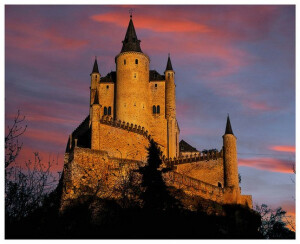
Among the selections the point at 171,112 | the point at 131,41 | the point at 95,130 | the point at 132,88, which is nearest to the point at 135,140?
the point at 95,130

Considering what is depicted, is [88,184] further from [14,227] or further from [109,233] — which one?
[14,227]

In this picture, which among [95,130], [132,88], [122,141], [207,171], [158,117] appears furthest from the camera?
[158,117]

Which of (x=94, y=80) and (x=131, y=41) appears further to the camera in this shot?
(x=131, y=41)

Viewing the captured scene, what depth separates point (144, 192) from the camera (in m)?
38.3

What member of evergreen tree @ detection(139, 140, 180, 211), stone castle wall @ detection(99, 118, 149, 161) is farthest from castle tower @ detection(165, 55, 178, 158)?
evergreen tree @ detection(139, 140, 180, 211)

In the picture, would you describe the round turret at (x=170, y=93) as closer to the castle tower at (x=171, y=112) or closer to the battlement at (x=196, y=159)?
the castle tower at (x=171, y=112)

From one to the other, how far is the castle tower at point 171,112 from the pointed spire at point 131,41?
5.16 meters

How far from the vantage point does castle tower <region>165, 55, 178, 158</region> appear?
52594 mm

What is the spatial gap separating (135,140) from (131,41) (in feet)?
58.5

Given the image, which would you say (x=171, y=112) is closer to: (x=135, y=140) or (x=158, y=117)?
(x=158, y=117)

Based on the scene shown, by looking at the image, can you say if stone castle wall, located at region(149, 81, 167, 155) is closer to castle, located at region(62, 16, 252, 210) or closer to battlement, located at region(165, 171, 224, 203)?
castle, located at region(62, 16, 252, 210)

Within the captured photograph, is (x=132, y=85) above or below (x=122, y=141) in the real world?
above

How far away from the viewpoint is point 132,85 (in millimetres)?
52750

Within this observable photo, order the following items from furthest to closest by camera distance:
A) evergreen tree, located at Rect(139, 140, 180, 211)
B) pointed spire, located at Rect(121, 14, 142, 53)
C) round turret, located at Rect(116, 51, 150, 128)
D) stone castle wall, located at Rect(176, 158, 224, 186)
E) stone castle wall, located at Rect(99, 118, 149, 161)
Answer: pointed spire, located at Rect(121, 14, 142, 53) < round turret, located at Rect(116, 51, 150, 128) < stone castle wall, located at Rect(176, 158, 224, 186) < stone castle wall, located at Rect(99, 118, 149, 161) < evergreen tree, located at Rect(139, 140, 180, 211)
